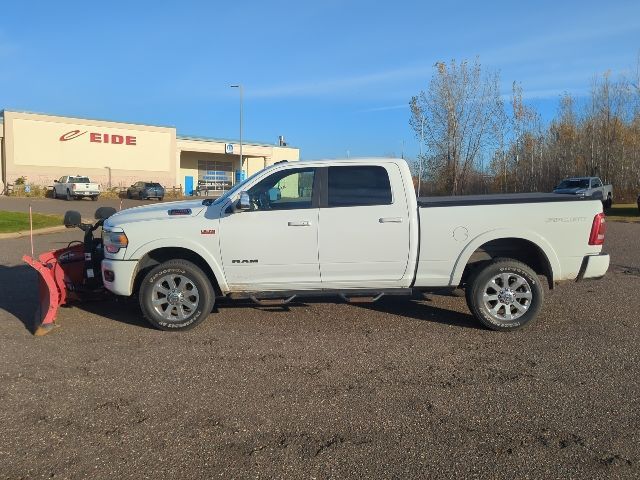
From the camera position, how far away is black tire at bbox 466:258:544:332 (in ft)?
20.1

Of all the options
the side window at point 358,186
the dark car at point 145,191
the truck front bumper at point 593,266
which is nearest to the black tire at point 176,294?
the side window at point 358,186

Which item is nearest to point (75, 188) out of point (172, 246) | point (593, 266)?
point (172, 246)

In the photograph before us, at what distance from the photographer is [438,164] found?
141 feet

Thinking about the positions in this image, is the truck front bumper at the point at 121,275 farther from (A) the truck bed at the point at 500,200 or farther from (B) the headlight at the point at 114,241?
(A) the truck bed at the point at 500,200

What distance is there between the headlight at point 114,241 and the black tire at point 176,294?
449 millimetres

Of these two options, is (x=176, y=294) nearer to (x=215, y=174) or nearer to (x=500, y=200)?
(x=500, y=200)

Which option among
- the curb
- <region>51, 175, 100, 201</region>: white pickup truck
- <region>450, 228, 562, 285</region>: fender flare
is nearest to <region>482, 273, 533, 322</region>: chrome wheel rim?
<region>450, 228, 562, 285</region>: fender flare

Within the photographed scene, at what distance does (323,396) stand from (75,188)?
4173 centimetres

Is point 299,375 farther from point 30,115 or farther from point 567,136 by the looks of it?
point 30,115

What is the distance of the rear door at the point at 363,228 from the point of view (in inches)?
239

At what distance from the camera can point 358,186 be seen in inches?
245

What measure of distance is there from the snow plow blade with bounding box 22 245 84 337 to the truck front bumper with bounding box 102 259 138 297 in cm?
68

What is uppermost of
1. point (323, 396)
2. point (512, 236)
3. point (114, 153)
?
point (114, 153)

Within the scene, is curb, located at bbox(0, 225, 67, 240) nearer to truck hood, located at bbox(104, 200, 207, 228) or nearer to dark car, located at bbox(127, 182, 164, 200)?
truck hood, located at bbox(104, 200, 207, 228)
